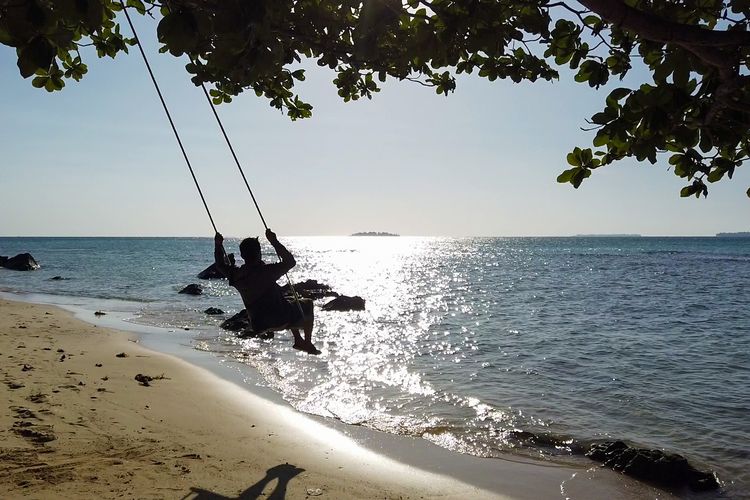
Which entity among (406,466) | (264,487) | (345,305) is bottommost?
(345,305)

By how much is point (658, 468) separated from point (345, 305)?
2217cm

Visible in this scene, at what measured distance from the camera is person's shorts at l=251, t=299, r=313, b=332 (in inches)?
307

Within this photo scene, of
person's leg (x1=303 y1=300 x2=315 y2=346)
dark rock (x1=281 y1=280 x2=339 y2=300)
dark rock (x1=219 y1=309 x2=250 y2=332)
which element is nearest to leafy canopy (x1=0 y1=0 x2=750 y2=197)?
person's leg (x1=303 y1=300 x2=315 y2=346)

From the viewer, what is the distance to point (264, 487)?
6285 mm

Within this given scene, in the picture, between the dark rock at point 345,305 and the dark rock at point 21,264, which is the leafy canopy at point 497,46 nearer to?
the dark rock at point 345,305

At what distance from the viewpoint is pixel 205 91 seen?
532 cm

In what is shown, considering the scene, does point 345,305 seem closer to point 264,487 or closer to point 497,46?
point 264,487

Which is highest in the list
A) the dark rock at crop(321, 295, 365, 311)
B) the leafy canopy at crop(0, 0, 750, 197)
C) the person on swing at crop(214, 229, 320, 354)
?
the leafy canopy at crop(0, 0, 750, 197)

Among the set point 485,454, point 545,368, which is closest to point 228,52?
point 485,454

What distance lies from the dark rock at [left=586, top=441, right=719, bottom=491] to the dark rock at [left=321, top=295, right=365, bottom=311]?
21181 mm

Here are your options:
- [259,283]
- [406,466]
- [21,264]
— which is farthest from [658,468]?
[21,264]

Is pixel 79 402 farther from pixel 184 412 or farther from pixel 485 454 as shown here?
pixel 485 454

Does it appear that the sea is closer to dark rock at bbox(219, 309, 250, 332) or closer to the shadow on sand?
dark rock at bbox(219, 309, 250, 332)

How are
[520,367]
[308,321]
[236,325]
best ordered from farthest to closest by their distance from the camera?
[236,325]
[520,367]
[308,321]
